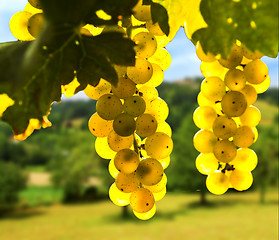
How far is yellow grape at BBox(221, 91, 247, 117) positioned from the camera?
1.17 feet

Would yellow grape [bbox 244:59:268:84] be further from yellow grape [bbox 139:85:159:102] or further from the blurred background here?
the blurred background

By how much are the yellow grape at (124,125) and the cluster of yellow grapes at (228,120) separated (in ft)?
0.32

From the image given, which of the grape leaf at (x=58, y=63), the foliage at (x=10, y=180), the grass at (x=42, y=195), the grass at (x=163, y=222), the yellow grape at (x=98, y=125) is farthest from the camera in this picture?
the grass at (x=42, y=195)

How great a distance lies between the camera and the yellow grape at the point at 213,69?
1.25 feet

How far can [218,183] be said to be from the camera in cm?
38

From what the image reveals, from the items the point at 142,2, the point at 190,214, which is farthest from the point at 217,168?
the point at 190,214

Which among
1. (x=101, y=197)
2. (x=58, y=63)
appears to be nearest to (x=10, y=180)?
(x=101, y=197)

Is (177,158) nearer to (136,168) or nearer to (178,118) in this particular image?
(178,118)

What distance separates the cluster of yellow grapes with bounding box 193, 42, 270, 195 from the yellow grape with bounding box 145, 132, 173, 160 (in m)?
0.06

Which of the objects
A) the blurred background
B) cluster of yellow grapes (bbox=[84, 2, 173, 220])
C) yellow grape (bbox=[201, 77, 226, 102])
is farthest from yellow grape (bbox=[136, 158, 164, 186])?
the blurred background

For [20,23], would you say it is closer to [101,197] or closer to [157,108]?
[157,108]

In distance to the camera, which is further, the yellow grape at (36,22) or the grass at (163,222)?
the grass at (163,222)

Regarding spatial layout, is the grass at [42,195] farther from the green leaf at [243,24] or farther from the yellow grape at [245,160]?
the green leaf at [243,24]

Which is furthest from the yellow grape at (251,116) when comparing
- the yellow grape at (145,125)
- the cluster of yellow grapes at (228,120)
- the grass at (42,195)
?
the grass at (42,195)
